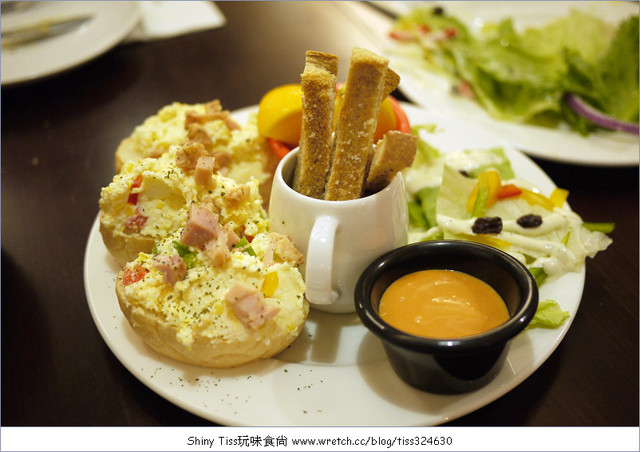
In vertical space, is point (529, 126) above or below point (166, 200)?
below

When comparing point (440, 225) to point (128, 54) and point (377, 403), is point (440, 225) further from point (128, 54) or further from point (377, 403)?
point (128, 54)

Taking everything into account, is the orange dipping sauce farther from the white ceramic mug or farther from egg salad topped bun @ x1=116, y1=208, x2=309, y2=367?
egg salad topped bun @ x1=116, y1=208, x2=309, y2=367

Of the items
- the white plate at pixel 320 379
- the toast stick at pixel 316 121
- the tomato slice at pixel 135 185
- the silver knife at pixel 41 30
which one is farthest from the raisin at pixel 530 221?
the silver knife at pixel 41 30

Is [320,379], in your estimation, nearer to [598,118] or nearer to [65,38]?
[598,118]

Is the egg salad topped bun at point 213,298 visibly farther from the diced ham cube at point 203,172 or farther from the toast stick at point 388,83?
the toast stick at point 388,83

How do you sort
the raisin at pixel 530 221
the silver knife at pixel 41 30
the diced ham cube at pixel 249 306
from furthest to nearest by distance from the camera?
the silver knife at pixel 41 30
the raisin at pixel 530 221
the diced ham cube at pixel 249 306

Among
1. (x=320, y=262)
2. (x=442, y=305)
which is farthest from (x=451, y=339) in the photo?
(x=320, y=262)
